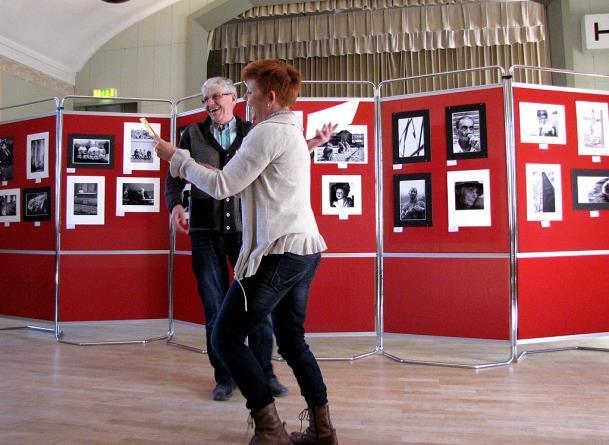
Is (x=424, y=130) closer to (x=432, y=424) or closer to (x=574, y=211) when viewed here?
(x=574, y=211)

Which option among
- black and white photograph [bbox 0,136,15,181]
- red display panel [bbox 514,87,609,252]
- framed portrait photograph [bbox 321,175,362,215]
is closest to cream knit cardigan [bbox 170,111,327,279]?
framed portrait photograph [bbox 321,175,362,215]

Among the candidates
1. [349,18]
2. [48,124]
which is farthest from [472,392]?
[349,18]

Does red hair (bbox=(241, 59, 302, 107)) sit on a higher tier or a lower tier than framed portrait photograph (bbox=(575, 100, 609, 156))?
lower

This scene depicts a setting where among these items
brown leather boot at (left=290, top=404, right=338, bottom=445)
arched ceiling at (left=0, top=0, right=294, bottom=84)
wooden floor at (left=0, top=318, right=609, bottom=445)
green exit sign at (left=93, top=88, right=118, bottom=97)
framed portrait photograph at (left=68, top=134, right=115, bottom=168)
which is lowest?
wooden floor at (left=0, top=318, right=609, bottom=445)

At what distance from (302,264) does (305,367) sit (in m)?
0.41

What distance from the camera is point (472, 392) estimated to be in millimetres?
2643

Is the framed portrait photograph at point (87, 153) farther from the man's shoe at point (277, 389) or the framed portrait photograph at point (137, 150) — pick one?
the man's shoe at point (277, 389)

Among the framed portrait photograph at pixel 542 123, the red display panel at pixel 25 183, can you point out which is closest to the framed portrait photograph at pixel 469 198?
the framed portrait photograph at pixel 542 123

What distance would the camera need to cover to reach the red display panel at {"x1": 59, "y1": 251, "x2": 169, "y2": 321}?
157 inches

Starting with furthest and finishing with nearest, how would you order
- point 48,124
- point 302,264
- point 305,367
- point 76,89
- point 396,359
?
point 76,89, point 48,124, point 396,359, point 305,367, point 302,264

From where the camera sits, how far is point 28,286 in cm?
418

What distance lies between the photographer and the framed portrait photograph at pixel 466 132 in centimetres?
336

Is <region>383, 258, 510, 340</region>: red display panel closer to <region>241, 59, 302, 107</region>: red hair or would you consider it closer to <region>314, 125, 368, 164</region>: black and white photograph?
<region>314, 125, 368, 164</region>: black and white photograph

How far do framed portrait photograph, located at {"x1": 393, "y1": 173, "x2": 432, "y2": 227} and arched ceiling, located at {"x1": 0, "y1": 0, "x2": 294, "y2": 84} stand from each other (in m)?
5.32
